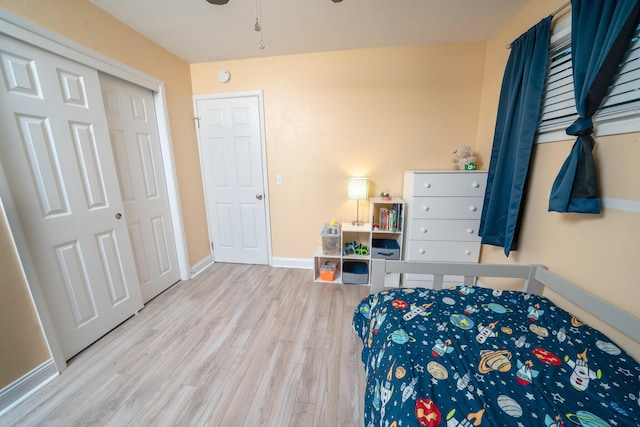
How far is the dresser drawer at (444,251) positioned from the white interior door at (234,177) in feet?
5.80

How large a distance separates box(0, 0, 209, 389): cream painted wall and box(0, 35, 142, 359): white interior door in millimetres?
115

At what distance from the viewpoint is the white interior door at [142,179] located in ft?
6.09

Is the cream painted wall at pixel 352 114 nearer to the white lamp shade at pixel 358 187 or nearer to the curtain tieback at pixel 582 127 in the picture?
the white lamp shade at pixel 358 187

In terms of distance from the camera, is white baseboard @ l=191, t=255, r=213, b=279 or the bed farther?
white baseboard @ l=191, t=255, r=213, b=279

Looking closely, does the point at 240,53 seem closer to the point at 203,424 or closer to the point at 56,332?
the point at 56,332

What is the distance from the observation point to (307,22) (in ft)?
6.02

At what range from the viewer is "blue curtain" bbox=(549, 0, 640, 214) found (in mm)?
989

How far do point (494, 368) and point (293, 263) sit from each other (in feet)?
7.29

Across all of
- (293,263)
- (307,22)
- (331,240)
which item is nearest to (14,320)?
(293,263)

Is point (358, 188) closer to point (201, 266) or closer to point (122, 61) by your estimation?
point (201, 266)

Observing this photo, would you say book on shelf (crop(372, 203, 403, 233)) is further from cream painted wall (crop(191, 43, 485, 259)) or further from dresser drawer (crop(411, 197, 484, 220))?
cream painted wall (crop(191, 43, 485, 259))

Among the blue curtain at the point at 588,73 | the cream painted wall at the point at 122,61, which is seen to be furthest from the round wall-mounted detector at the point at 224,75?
the blue curtain at the point at 588,73

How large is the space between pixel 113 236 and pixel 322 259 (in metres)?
1.99

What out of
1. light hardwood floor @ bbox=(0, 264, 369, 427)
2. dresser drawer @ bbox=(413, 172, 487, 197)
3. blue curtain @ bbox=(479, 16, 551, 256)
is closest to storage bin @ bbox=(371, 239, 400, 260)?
light hardwood floor @ bbox=(0, 264, 369, 427)
